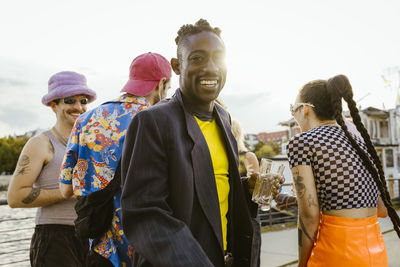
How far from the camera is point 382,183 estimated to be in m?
2.35

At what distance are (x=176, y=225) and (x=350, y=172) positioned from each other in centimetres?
143

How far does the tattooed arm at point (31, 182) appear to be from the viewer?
98.6 inches

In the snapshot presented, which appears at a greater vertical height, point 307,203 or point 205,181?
point 205,181

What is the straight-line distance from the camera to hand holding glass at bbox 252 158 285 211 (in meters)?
1.71

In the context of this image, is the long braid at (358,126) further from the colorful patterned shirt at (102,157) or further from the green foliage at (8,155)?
the green foliage at (8,155)

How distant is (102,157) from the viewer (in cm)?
203

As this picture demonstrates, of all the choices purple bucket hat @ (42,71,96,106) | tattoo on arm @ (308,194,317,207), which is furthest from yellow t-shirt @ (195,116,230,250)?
purple bucket hat @ (42,71,96,106)

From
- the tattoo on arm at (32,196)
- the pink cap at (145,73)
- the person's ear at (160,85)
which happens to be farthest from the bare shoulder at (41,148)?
the person's ear at (160,85)

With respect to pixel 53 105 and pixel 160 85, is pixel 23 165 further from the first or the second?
pixel 160 85

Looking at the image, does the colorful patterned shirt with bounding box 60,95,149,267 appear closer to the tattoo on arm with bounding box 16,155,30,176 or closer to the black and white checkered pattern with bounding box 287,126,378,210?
the tattoo on arm with bounding box 16,155,30,176

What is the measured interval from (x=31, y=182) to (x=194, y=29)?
5.79ft

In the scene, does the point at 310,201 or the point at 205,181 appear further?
the point at 310,201

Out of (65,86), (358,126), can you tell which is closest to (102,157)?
(65,86)

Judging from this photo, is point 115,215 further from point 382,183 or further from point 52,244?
point 382,183
